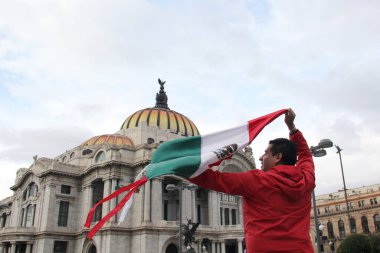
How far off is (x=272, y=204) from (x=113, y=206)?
1751 inches

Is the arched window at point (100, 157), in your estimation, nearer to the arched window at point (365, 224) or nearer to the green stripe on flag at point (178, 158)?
the green stripe on flag at point (178, 158)

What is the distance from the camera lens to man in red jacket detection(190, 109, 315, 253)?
3.56 meters

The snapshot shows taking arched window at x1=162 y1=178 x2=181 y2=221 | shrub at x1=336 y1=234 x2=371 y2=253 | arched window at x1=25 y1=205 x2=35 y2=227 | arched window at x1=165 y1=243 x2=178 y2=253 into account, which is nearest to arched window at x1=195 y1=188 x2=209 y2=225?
arched window at x1=162 y1=178 x2=181 y2=221

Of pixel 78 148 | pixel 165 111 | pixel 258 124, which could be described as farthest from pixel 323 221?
pixel 258 124

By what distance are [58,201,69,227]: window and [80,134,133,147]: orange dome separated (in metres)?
10.4

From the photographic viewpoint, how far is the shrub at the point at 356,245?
29.0m

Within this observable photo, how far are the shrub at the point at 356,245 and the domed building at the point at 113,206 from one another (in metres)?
18.7

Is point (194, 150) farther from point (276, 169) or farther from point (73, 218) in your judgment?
point (73, 218)

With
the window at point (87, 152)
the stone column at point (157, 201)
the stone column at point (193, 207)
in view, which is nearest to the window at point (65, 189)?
the window at point (87, 152)

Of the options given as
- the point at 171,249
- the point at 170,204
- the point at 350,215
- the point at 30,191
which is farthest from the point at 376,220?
the point at 30,191

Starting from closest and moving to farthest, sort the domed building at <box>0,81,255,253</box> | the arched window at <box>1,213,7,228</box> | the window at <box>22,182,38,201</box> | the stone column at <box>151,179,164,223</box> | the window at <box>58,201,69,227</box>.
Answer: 1. the domed building at <box>0,81,255,253</box>
2. the stone column at <box>151,179,164,223</box>
3. the window at <box>58,201,69,227</box>
4. the window at <box>22,182,38,201</box>
5. the arched window at <box>1,213,7,228</box>

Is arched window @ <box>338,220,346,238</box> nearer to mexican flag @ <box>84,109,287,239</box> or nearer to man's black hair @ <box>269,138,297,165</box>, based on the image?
mexican flag @ <box>84,109,287,239</box>

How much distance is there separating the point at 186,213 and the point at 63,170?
1806cm

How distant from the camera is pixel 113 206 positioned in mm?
46031
